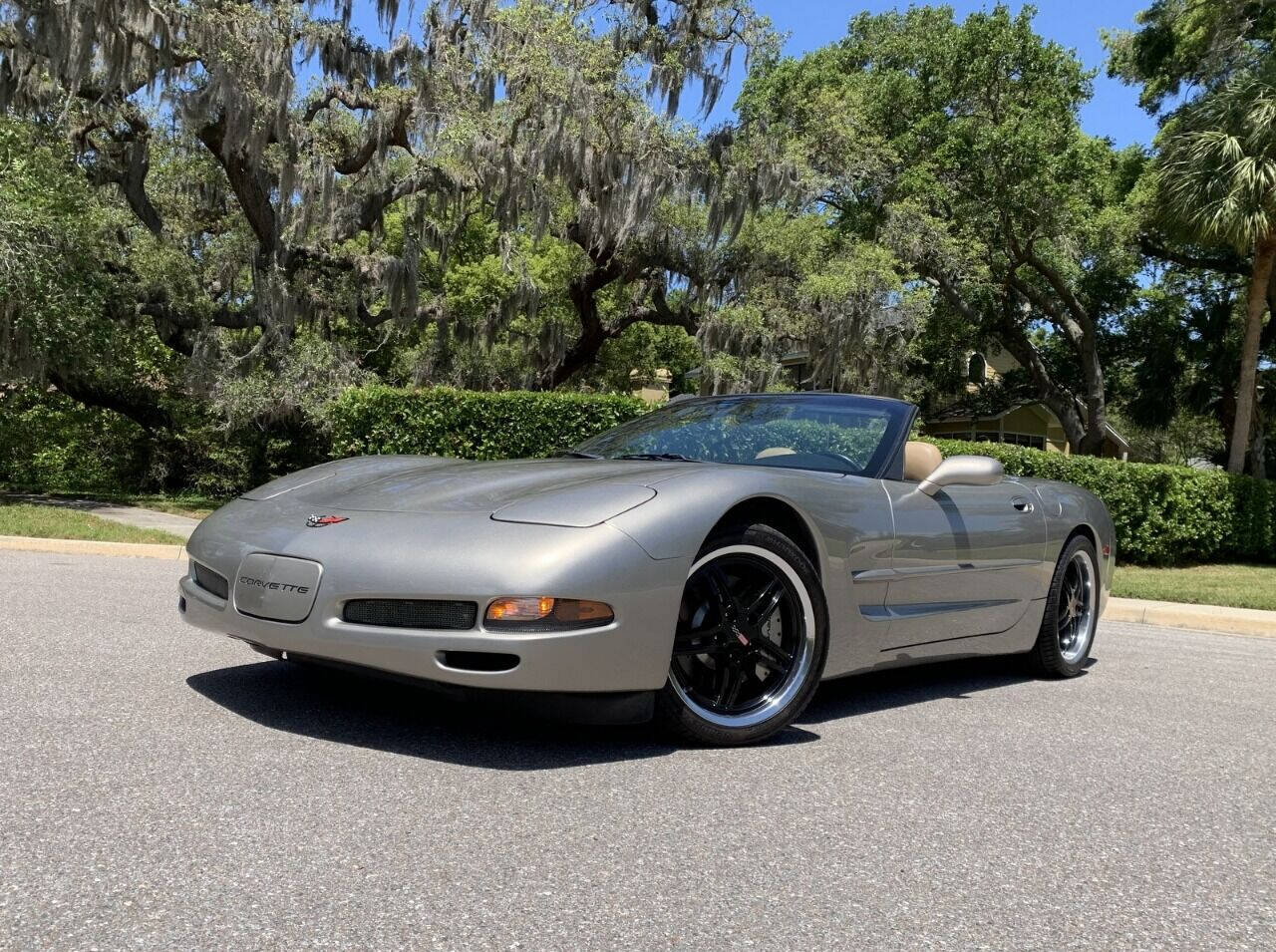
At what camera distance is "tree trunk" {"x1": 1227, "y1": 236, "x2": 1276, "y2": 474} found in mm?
17859

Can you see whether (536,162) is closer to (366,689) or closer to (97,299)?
(97,299)

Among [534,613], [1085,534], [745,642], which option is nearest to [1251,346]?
[1085,534]

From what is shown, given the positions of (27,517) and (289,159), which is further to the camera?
(289,159)

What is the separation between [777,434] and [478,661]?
191 centimetres

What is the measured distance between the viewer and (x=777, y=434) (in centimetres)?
471

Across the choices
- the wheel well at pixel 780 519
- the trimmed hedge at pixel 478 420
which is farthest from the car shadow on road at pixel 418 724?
the trimmed hedge at pixel 478 420

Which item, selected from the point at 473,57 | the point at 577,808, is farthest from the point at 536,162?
the point at 577,808

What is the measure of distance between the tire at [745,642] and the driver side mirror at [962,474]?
0.89m

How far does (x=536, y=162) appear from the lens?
62.9 ft

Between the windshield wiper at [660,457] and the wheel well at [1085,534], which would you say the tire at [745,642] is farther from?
the wheel well at [1085,534]

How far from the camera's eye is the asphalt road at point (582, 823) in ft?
7.53

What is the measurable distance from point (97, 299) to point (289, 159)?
392cm

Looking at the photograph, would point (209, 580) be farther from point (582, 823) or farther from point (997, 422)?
point (997, 422)

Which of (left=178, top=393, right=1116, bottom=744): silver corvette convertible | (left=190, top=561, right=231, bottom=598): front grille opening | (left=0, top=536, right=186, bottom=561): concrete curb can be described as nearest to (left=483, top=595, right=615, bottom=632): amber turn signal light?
(left=178, top=393, right=1116, bottom=744): silver corvette convertible
